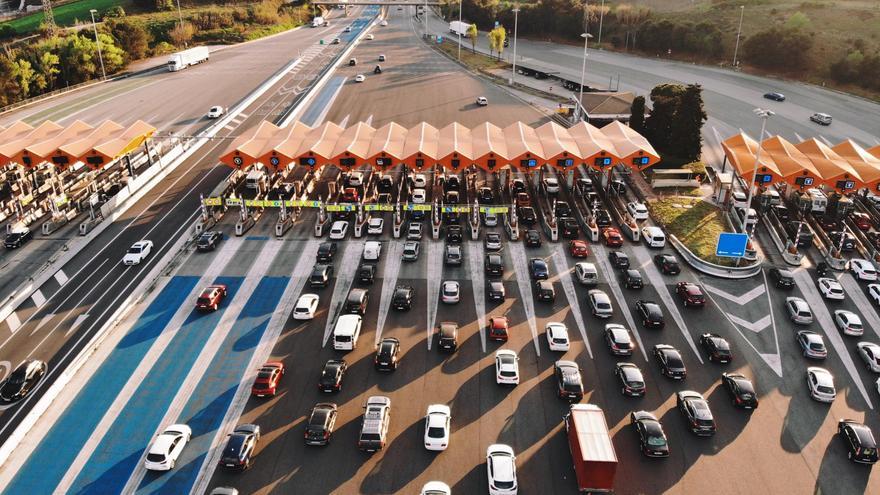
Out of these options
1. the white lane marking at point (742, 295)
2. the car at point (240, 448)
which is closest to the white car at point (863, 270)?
the white lane marking at point (742, 295)

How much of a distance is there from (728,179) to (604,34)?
110914 mm

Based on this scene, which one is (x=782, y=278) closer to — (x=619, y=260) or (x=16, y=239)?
(x=619, y=260)

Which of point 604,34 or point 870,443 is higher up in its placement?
point 604,34

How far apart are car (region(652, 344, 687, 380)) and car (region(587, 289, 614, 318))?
5313 mm

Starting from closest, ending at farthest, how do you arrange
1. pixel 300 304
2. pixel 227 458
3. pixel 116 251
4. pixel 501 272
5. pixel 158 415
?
pixel 227 458, pixel 158 415, pixel 300 304, pixel 501 272, pixel 116 251

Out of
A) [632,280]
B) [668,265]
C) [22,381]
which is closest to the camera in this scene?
[22,381]

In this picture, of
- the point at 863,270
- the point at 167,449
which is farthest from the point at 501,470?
the point at 863,270

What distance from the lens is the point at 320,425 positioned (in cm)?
3338

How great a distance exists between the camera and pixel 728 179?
2687 inches

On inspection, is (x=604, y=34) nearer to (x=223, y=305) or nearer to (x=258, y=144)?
(x=258, y=144)

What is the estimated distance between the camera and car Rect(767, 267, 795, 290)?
1935 inches

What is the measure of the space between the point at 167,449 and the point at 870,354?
45590 mm

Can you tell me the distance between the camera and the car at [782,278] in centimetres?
4915

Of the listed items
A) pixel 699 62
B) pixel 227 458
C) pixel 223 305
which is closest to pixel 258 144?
pixel 223 305
